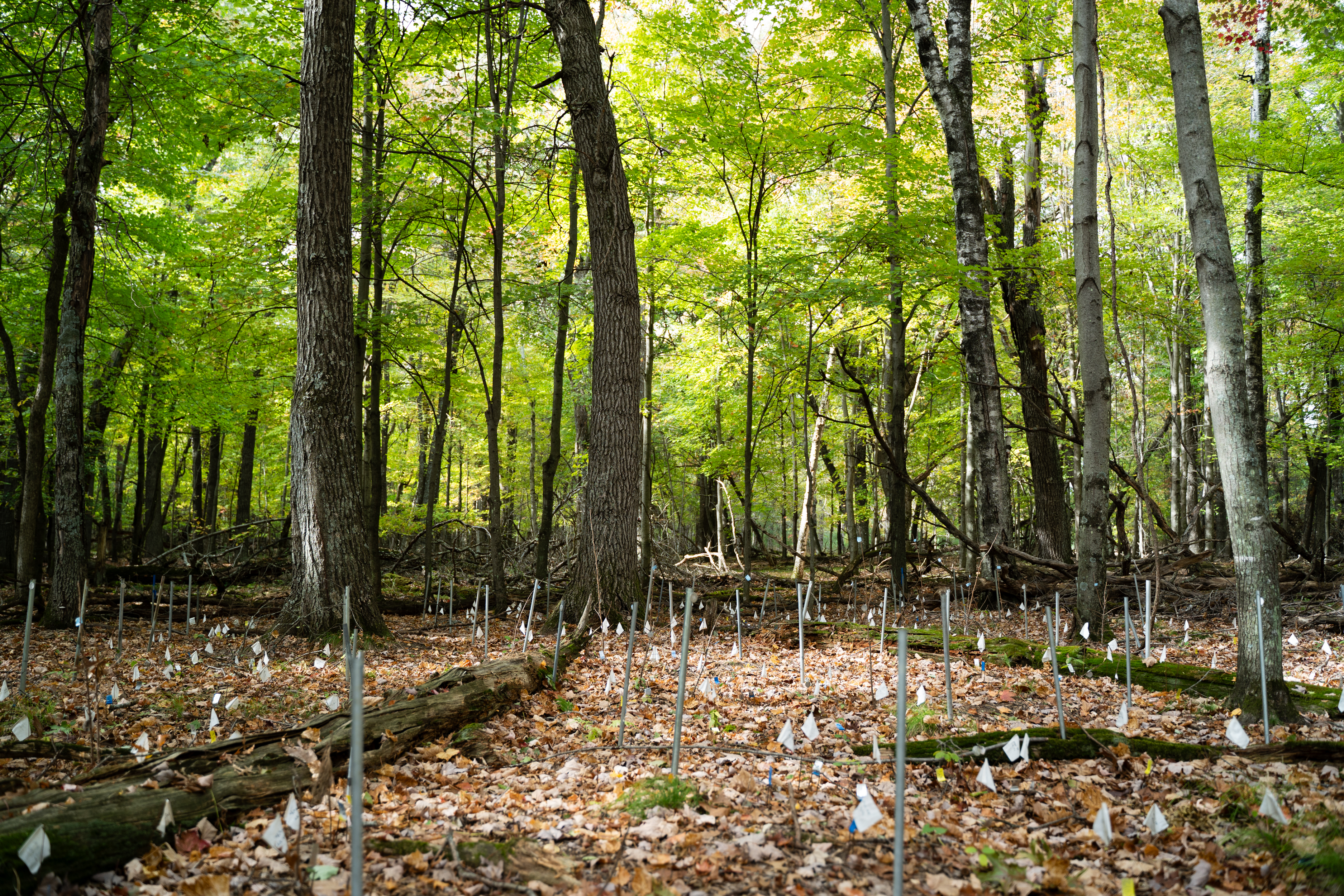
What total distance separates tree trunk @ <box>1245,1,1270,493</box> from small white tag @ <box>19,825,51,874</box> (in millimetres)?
14578

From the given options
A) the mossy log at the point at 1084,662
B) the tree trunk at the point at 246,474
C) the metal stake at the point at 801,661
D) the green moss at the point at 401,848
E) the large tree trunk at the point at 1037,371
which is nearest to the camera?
the green moss at the point at 401,848

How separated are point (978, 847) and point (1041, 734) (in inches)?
51.3

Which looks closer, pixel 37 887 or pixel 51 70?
pixel 37 887

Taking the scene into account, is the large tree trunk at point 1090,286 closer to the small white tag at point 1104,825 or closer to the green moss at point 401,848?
the small white tag at point 1104,825

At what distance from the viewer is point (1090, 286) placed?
20.4 ft

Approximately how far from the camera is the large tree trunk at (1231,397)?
13.3ft

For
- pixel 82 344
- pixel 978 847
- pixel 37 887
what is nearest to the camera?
pixel 37 887

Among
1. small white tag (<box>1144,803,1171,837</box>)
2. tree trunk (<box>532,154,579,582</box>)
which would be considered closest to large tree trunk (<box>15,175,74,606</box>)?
tree trunk (<box>532,154,579,582</box>)

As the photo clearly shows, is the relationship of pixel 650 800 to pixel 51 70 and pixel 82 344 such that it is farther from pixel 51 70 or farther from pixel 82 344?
pixel 51 70

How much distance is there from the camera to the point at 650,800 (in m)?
3.14

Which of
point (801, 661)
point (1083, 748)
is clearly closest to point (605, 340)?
point (801, 661)

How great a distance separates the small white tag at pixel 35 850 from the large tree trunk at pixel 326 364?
479cm

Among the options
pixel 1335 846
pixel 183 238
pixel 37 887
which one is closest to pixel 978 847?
pixel 1335 846

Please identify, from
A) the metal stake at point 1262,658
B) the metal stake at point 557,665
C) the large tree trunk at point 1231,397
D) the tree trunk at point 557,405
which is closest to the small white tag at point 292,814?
the metal stake at point 557,665
